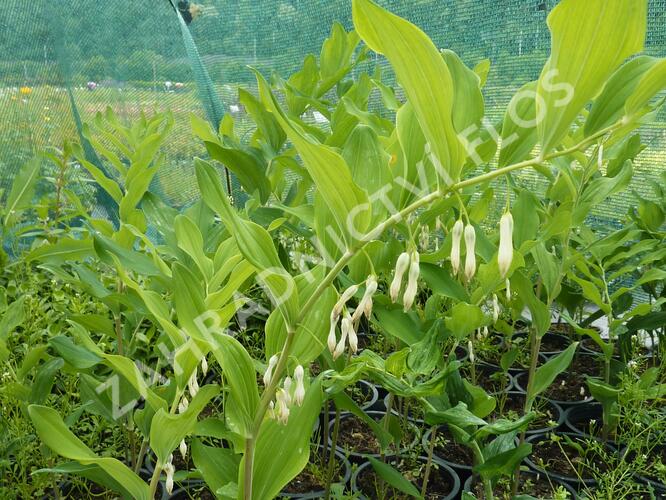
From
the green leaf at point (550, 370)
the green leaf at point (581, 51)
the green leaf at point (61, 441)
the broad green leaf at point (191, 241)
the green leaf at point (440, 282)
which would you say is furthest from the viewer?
the green leaf at point (550, 370)

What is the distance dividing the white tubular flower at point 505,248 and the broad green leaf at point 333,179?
0.53 feet

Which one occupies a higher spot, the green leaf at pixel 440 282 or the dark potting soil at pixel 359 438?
the green leaf at pixel 440 282

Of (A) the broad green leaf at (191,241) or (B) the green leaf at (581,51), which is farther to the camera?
(A) the broad green leaf at (191,241)

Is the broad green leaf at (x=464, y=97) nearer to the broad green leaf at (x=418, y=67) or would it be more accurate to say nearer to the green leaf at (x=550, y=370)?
the broad green leaf at (x=418, y=67)

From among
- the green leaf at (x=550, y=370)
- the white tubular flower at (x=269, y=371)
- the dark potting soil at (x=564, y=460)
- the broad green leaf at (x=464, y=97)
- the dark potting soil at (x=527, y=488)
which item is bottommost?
the dark potting soil at (x=564, y=460)

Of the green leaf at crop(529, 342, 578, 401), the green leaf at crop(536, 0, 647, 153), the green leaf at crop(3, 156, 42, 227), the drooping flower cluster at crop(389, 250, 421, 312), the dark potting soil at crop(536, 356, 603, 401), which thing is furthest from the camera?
the dark potting soil at crop(536, 356, 603, 401)

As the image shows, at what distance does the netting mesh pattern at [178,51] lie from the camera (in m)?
2.70

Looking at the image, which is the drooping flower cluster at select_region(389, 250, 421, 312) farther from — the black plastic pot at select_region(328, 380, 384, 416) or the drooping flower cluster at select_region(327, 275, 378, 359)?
the black plastic pot at select_region(328, 380, 384, 416)

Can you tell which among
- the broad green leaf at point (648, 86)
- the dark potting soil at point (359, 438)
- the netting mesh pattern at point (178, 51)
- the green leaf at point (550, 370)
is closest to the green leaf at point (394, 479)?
the green leaf at point (550, 370)

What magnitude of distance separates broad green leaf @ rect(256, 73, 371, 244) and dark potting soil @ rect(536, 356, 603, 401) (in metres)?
1.46

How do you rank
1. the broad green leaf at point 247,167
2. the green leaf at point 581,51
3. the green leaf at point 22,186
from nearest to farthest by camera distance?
the green leaf at point 581,51 < the broad green leaf at point 247,167 < the green leaf at point 22,186

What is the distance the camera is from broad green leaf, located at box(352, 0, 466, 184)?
654mm

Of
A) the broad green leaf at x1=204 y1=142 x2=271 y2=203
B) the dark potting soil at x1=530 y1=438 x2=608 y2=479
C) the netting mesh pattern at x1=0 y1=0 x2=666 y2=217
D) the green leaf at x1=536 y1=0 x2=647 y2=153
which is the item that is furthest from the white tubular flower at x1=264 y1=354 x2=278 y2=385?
the netting mesh pattern at x1=0 y1=0 x2=666 y2=217

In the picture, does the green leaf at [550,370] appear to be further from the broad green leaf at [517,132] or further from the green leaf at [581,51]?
the green leaf at [581,51]
